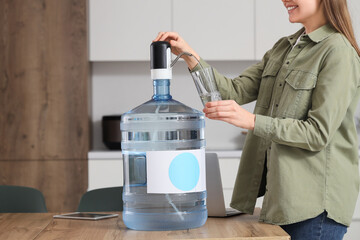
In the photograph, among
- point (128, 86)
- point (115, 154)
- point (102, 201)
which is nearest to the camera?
point (102, 201)

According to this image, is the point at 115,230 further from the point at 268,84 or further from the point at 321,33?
the point at 321,33

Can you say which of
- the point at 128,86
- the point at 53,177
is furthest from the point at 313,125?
the point at 128,86

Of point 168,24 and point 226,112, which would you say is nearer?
point 226,112

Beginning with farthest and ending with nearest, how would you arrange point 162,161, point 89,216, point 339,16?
point 89,216, point 339,16, point 162,161

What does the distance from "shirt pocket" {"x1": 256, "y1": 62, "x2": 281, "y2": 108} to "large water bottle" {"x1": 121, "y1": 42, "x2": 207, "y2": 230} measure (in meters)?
0.23

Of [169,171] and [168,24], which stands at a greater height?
[168,24]

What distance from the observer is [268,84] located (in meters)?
1.82

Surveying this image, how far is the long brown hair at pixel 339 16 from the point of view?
1664mm

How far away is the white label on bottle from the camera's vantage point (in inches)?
58.0

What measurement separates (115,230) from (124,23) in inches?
104

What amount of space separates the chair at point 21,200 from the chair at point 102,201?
190 mm

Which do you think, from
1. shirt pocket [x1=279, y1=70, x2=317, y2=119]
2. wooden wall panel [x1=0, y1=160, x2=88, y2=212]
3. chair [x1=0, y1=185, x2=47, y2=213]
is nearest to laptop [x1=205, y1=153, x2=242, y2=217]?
shirt pocket [x1=279, y1=70, x2=317, y2=119]

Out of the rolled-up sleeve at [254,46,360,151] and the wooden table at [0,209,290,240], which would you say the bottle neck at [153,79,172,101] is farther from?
the wooden table at [0,209,290,240]

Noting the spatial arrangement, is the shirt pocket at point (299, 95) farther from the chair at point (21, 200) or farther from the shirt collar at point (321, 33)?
the chair at point (21, 200)
